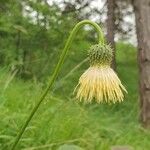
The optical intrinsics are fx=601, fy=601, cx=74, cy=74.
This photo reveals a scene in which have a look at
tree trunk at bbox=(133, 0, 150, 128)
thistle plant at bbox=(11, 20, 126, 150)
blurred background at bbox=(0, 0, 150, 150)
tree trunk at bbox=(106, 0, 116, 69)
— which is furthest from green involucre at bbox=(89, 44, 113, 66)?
tree trunk at bbox=(106, 0, 116, 69)

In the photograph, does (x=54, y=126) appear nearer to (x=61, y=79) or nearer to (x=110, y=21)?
(x=61, y=79)

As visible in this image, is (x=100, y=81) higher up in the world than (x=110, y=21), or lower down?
lower down

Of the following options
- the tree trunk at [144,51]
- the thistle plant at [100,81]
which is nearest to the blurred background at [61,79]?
the tree trunk at [144,51]

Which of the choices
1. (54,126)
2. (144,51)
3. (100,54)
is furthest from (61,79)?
(144,51)

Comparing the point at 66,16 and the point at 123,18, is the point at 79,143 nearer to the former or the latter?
the point at 66,16

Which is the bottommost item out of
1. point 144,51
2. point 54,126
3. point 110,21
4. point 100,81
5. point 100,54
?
point 54,126

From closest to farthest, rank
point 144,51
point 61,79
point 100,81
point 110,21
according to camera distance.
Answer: point 100,81
point 61,79
point 144,51
point 110,21

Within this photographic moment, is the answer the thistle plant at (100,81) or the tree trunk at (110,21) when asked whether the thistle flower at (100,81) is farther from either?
the tree trunk at (110,21)
